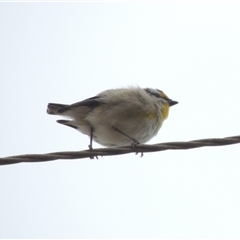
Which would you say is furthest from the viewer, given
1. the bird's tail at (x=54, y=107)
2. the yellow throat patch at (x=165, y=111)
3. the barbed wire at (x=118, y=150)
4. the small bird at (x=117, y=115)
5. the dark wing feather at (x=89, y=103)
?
the yellow throat patch at (x=165, y=111)

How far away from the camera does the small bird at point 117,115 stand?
649 cm

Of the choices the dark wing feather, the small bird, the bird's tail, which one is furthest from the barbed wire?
the bird's tail

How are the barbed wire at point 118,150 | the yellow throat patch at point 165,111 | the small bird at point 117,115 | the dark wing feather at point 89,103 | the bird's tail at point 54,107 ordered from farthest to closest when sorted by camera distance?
the yellow throat patch at point 165,111
the bird's tail at point 54,107
the dark wing feather at point 89,103
the small bird at point 117,115
the barbed wire at point 118,150

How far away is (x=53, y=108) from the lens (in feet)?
22.5

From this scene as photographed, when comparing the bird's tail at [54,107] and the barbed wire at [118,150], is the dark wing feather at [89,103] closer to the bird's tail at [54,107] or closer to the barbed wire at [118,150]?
the bird's tail at [54,107]

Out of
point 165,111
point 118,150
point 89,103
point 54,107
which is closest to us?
point 118,150

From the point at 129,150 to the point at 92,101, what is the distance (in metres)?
2.33

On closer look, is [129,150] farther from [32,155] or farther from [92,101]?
[92,101]

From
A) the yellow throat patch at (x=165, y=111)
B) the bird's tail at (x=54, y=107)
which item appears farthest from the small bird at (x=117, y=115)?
the yellow throat patch at (x=165, y=111)

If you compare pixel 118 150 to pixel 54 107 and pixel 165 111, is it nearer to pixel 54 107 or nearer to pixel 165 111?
pixel 54 107

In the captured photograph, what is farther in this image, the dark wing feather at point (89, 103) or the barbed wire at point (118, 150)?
the dark wing feather at point (89, 103)

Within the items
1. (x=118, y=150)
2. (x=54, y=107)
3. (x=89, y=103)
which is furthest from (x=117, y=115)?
(x=118, y=150)

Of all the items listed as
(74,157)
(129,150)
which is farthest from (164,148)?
(74,157)

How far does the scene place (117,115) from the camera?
6.48 m
